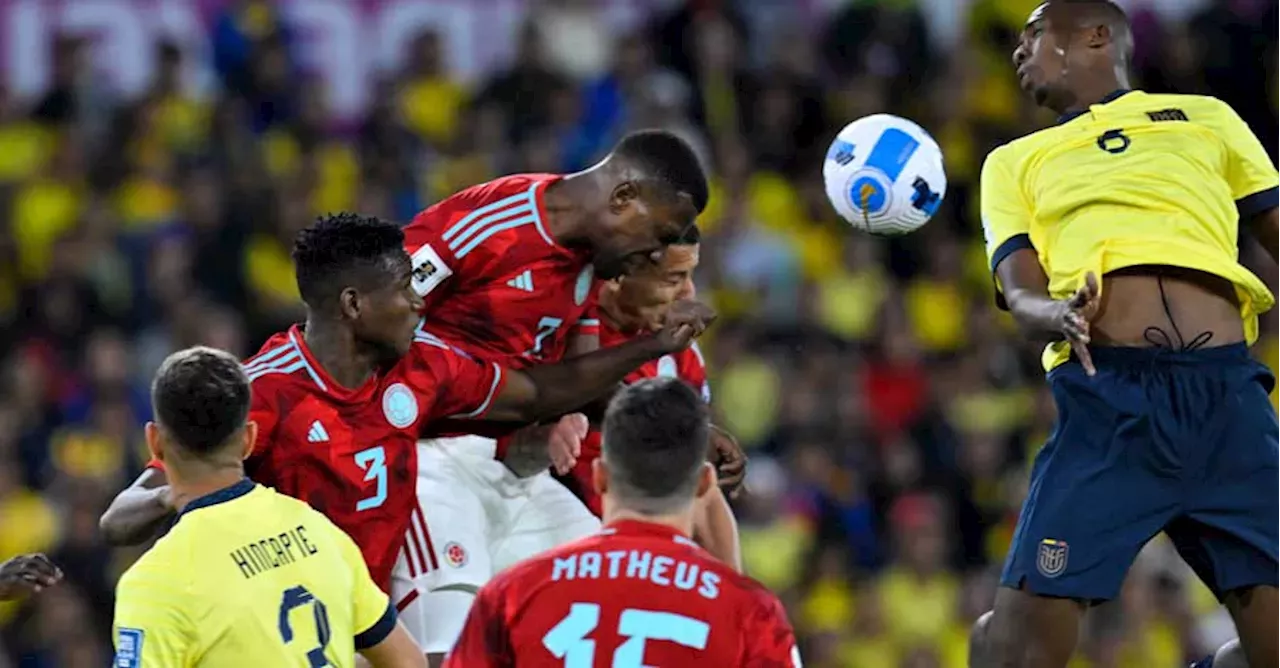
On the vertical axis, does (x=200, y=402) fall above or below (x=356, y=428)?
above

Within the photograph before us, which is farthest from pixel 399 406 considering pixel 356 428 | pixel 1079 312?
pixel 1079 312

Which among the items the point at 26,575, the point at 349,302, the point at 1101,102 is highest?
the point at 1101,102

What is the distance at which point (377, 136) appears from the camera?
45.6ft

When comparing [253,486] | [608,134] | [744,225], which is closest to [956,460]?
[744,225]

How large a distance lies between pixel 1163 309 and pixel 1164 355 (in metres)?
0.13

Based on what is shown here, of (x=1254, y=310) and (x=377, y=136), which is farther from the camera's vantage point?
(x=377, y=136)

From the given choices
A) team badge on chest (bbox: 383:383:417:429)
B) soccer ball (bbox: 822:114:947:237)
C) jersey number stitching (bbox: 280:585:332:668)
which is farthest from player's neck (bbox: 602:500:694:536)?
soccer ball (bbox: 822:114:947:237)

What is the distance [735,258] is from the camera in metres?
13.6

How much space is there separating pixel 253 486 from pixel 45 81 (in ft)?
29.2

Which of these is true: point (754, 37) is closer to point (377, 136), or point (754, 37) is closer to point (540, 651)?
point (377, 136)

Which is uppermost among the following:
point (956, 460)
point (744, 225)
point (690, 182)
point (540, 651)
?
point (690, 182)

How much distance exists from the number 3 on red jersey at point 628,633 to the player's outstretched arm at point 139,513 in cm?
148

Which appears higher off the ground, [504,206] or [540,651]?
[504,206]

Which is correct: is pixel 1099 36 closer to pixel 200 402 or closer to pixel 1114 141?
pixel 1114 141
